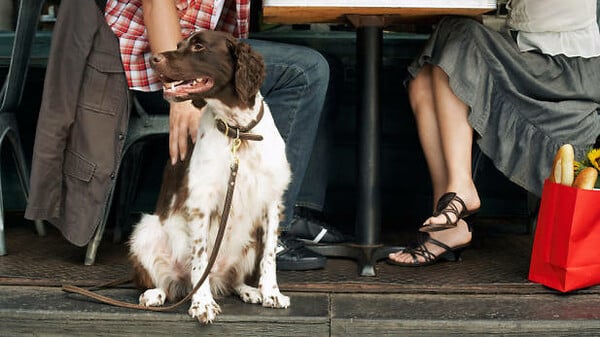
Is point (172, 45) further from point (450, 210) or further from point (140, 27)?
point (450, 210)

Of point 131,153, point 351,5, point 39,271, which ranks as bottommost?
point 39,271

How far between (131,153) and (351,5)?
149 centimetres

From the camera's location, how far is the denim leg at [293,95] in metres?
3.39

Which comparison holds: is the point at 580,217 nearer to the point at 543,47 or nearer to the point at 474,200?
the point at 474,200

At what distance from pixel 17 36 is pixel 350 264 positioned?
173 cm

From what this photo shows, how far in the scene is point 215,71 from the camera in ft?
9.00

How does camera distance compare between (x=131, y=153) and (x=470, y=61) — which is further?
(x=131, y=153)

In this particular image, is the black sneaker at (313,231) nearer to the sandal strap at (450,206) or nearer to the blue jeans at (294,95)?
the blue jeans at (294,95)

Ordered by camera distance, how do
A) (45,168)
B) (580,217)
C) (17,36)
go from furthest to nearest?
(17,36), (45,168), (580,217)

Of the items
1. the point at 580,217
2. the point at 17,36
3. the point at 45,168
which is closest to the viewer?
the point at 580,217

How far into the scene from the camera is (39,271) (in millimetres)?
3391

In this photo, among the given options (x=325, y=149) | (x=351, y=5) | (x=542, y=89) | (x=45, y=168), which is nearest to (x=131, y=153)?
(x=45, y=168)

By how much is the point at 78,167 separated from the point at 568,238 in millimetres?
1912

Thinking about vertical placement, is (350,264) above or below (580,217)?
below
